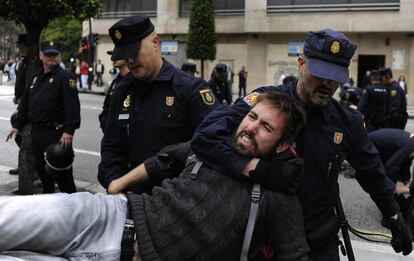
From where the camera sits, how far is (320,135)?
2.32 m

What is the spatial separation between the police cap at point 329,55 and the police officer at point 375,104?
275 inches

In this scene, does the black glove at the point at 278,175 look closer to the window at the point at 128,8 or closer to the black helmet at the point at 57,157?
the black helmet at the point at 57,157

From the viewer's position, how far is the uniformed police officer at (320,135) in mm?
2221

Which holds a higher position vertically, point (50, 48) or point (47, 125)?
point (50, 48)

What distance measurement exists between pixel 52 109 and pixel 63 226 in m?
3.89

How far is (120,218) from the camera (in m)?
2.09

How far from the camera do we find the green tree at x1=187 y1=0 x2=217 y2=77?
27578 mm

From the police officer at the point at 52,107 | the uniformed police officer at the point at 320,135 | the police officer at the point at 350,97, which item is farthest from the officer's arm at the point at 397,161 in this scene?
the uniformed police officer at the point at 320,135

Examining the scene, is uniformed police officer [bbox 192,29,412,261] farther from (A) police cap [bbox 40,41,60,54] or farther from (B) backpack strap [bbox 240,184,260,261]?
(A) police cap [bbox 40,41,60,54]

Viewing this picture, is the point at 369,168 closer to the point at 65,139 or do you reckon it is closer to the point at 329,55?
the point at 329,55

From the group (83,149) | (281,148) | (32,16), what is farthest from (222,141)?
(83,149)

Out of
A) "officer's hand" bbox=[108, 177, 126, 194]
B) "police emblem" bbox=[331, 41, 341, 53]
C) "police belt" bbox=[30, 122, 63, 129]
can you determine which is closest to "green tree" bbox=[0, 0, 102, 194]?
"police belt" bbox=[30, 122, 63, 129]

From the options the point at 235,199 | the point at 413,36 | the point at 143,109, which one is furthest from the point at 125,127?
the point at 413,36

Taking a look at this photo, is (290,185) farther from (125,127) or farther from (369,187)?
(125,127)
